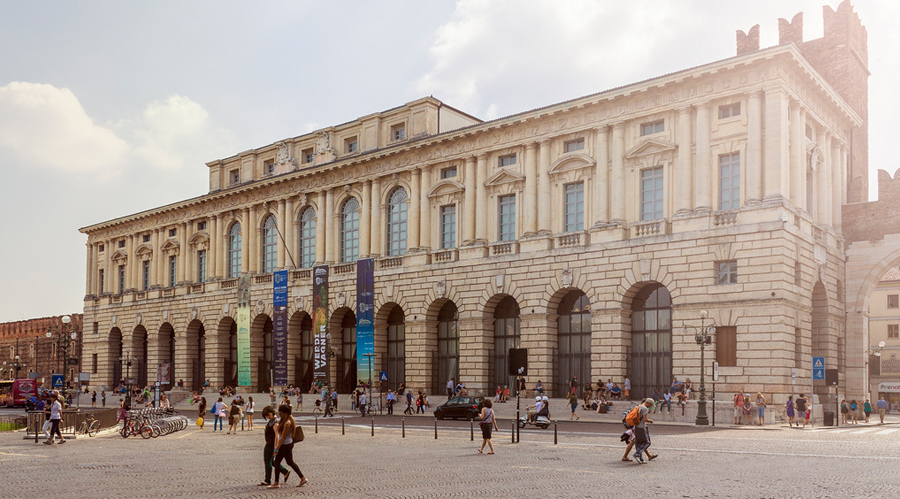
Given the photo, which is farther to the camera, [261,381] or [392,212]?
[261,381]

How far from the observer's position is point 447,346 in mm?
54438

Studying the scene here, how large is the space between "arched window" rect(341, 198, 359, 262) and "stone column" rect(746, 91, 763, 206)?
2718 centimetres

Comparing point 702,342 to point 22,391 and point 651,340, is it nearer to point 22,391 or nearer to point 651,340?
point 651,340

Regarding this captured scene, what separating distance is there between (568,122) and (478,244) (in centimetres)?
866

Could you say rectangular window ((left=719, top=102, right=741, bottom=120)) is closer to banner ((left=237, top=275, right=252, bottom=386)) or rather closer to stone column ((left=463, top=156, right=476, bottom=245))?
stone column ((left=463, top=156, right=476, bottom=245))

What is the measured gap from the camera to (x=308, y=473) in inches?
781

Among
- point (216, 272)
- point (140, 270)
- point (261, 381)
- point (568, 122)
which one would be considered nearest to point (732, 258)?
point (568, 122)

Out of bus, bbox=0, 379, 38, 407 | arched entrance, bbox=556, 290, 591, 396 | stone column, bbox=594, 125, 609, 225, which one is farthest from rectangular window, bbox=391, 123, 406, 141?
bus, bbox=0, 379, 38, 407

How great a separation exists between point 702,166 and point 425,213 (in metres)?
18.2

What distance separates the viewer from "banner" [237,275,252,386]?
64375 millimetres

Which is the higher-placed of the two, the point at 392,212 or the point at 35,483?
the point at 392,212

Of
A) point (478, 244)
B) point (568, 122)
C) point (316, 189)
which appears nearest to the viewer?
point (568, 122)

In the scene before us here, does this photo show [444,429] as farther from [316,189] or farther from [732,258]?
[316,189]

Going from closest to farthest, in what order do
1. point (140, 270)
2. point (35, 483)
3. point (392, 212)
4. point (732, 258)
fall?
point (35, 483)
point (732, 258)
point (392, 212)
point (140, 270)
